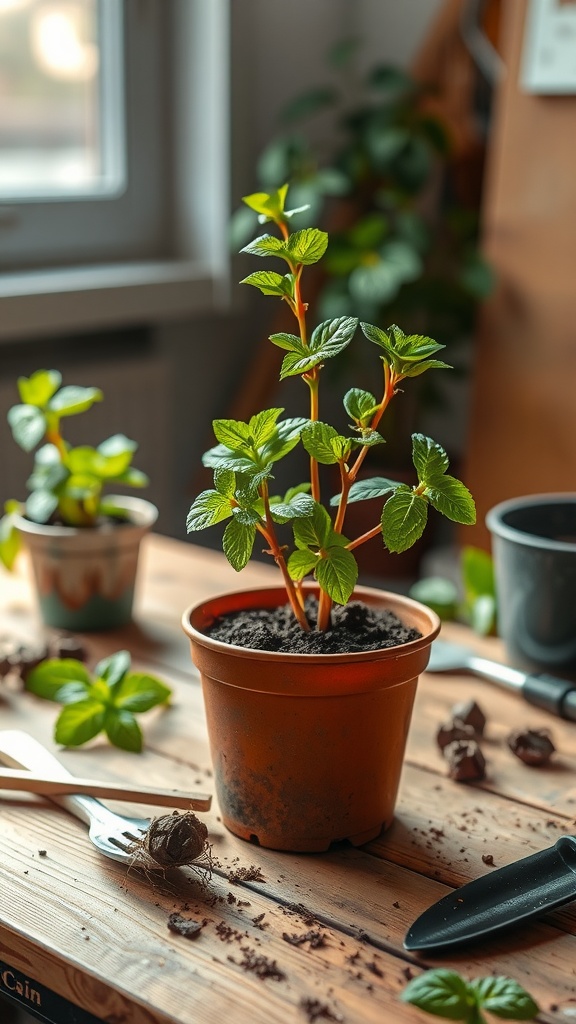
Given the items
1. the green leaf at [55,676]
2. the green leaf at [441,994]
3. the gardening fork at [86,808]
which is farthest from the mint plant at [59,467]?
the green leaf at [441,994]

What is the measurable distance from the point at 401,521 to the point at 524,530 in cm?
47

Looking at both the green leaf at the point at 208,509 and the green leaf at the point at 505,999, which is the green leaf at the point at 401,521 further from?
the green leaf at the point at 505,999

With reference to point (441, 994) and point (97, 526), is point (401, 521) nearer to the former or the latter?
point (441, 994)

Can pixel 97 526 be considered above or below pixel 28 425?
below

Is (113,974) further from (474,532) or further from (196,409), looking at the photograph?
(196,409)

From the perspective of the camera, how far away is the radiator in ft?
6.76

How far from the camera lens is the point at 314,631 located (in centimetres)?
77

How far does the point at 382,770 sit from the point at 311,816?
0.06 metres

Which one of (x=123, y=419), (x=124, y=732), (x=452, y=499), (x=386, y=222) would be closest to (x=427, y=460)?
(x=452, y=499)

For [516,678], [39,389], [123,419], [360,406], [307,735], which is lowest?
[123,419]

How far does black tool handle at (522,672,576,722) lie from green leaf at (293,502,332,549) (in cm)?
37

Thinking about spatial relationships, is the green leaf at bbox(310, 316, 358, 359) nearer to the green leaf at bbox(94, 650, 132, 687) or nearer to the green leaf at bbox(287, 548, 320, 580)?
the green leaf at bbox(287, 548, 320, 580)

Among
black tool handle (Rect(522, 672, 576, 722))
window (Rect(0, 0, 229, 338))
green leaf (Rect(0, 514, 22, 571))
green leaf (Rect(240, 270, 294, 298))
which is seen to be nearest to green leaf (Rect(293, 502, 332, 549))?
green leaf (Rect(240, 270, 294, 298))

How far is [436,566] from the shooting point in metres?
2.39
